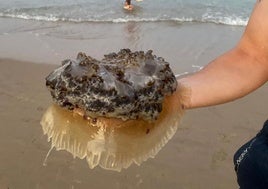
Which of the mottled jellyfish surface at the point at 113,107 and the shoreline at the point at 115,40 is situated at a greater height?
the mottled jellyfish surface at the point at 113,107

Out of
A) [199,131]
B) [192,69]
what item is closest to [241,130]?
[199,131]

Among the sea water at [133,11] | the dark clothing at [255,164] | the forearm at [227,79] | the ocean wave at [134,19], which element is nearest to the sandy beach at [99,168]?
the ocean wave at [134,19]

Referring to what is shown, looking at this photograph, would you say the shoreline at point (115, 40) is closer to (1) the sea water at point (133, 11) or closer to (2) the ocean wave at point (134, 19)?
(2) the ocean wave at point (134, 19)

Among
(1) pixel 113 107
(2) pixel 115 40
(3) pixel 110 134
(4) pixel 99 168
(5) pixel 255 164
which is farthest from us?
(2) pixel 115 40

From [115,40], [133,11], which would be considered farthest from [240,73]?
[133,11]

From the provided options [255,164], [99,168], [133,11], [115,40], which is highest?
[255,164]

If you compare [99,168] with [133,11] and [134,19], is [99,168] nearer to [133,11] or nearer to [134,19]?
[134,19]
